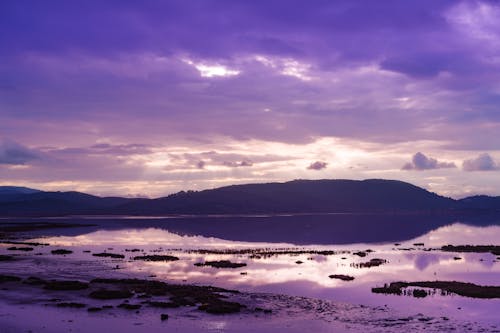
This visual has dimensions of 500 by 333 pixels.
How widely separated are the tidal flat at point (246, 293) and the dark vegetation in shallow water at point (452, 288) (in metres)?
0.20

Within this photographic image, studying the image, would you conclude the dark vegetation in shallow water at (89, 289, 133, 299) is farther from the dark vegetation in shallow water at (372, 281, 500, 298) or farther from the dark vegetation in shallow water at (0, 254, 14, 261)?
the dark vegetation in shallow water at (0, 254, 14, 261)

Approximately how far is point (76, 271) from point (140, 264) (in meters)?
11.0

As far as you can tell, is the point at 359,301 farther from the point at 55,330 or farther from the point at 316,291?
the point at 55,330

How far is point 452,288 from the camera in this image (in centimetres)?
5300

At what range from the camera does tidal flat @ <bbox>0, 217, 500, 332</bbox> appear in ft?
126

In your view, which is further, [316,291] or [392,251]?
[392,251]

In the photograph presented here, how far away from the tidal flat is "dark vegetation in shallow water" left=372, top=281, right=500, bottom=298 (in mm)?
204

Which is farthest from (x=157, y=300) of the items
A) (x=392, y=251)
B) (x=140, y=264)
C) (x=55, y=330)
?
(x=392, y=251)

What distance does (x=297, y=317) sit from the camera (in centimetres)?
4078

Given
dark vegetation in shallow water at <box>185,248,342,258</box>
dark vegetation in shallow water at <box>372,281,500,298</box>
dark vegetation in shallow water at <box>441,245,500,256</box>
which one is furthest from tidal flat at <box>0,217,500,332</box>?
dark vegetation in shallow water at <box>441,245,500,256</box>

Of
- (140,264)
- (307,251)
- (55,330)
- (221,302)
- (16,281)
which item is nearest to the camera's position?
(55,330)

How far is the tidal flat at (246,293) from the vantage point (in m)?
38.5

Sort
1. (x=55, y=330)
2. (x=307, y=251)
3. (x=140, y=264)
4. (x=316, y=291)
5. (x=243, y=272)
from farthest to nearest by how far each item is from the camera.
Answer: (x=307, y=251)
(x=140, y=264)
(x=243, y=272)
(x=316, y=291)
(x=55, y=330)

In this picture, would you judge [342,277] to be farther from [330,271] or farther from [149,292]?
[149,292]
